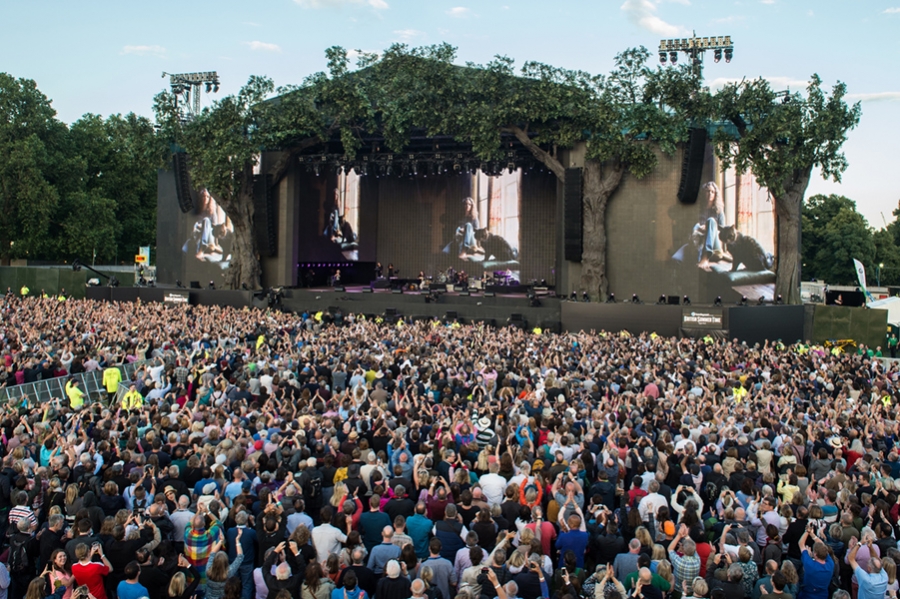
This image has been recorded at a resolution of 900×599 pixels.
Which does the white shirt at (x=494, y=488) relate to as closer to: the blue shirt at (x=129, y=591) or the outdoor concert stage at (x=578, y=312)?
the blue shirt at (x=129, y=591)

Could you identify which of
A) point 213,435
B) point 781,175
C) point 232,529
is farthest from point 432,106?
point 232,529

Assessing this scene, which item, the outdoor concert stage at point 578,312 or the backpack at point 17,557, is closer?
the backpack at point 17,557

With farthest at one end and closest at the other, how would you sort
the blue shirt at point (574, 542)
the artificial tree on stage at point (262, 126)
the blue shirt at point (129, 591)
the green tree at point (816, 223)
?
A: the green tree at point (816, 223)
the artificial tree on stage at point (262, 126)
the blue shirt at point (574, 542)
the blue shirt at point (129, 591)

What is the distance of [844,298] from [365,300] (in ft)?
55.7

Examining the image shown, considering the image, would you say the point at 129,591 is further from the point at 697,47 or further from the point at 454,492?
the point at 697,47

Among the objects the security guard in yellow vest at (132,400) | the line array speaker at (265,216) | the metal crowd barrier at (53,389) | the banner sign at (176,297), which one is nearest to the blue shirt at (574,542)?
the security guard in yellow vest at (132,400)

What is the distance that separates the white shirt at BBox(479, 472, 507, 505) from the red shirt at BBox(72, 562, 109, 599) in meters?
3.14

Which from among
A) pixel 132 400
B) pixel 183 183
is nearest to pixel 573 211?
pixel 183 183

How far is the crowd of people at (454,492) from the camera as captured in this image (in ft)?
17.3

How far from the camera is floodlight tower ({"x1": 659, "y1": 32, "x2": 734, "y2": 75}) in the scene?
2588 cm

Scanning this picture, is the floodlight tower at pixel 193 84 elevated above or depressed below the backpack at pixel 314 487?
above

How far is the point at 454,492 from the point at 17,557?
345 centimetres

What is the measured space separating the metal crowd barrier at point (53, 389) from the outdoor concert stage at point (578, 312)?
1325cm

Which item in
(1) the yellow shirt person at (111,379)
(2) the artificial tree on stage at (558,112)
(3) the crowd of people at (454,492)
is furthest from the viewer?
(2) the artificial tree on stage at (558,112)
